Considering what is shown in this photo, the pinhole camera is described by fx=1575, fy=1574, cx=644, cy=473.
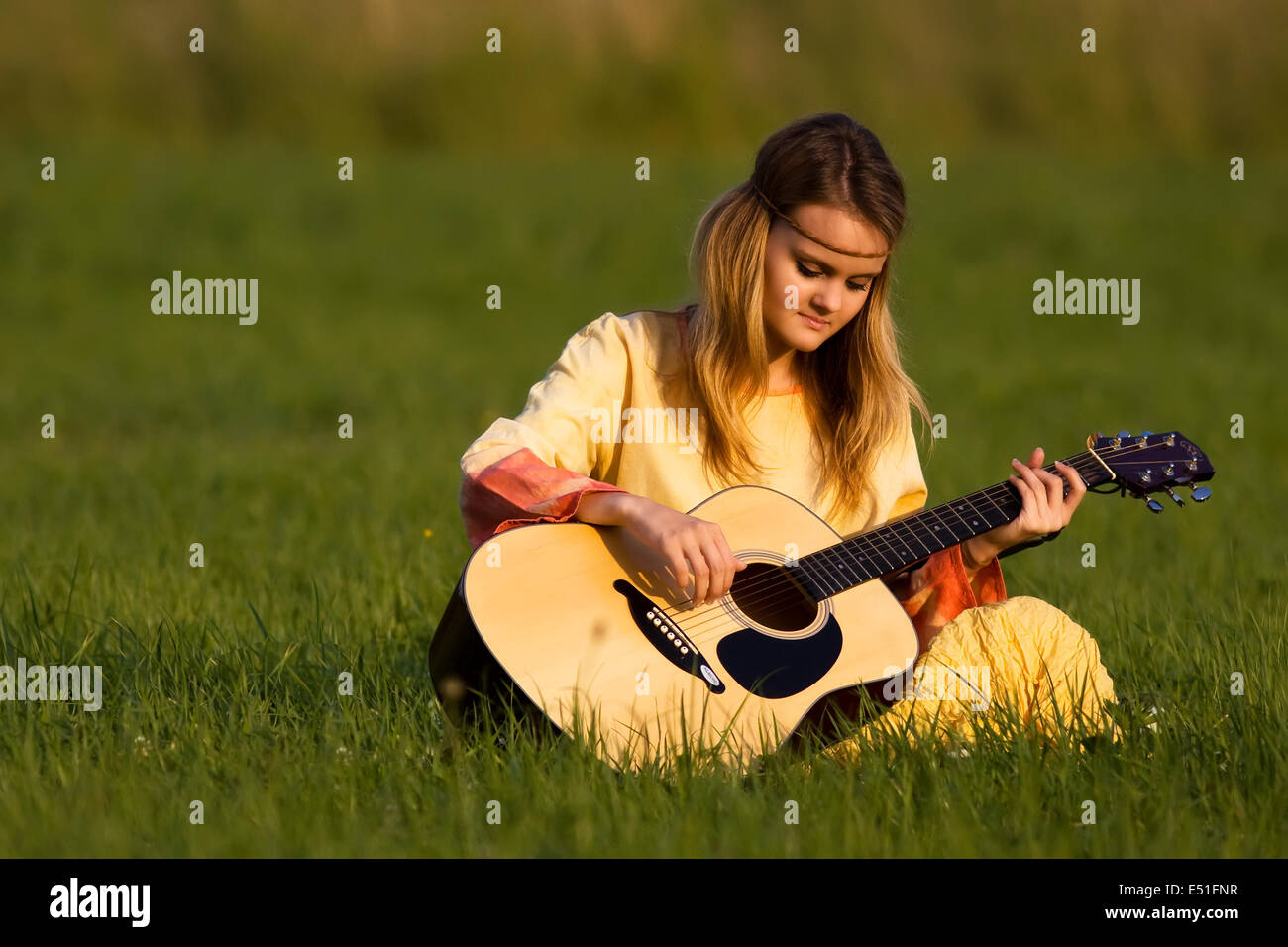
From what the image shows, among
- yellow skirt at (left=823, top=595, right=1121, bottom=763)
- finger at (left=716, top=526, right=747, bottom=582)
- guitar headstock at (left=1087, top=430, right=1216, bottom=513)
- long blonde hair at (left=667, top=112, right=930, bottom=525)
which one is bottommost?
yellow skirt at (left=823, top=595, right=1121, bottom=763)

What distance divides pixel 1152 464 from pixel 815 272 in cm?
93

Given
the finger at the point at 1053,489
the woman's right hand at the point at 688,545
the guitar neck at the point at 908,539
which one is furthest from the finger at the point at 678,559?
the finger at the point at 1053,489

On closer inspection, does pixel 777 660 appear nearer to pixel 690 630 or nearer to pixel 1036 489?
pixel 690 630

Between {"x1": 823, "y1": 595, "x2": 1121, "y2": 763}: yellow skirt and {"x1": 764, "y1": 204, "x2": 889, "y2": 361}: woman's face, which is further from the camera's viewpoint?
{"x1": 764, "y1": 204, "x2": 889, "y2": 361}: woman's face

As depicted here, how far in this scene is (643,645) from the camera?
332 cm

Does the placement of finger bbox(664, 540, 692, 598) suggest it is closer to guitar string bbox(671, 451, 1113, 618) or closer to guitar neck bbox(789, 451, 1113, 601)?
guitar string bbox(671, 451, 1113, 618)

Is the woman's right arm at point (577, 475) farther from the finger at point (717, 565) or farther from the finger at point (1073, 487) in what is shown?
the finger at point (1073, 487)

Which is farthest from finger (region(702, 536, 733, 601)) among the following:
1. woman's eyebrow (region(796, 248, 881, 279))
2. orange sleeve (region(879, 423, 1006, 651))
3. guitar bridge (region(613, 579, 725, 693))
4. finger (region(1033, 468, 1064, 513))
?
finger (region(1033, 468, 1064, 513))

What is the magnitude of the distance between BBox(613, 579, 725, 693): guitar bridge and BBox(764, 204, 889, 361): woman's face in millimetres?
738

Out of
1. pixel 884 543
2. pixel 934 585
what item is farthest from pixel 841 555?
pixel 934 585

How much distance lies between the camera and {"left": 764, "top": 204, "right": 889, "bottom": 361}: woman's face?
11.6 feet

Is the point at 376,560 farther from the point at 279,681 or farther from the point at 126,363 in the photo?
the point at 126,363

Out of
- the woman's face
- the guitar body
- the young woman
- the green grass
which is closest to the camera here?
the green grass

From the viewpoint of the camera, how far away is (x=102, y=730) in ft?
11.5
